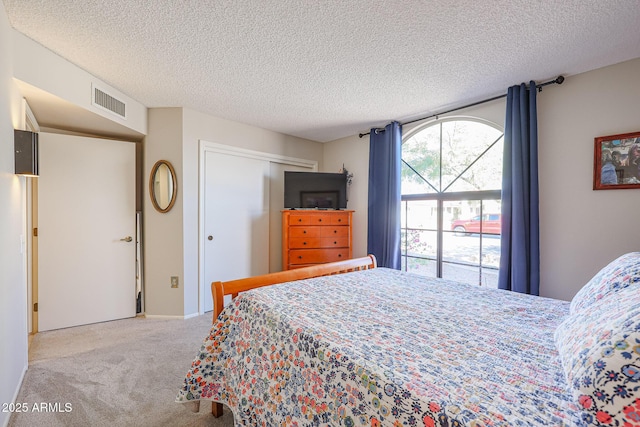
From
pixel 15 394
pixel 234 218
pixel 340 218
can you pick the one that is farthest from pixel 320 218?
pixel 15 394

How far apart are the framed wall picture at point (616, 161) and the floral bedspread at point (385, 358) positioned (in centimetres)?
122

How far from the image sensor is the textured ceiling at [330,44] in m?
1.53

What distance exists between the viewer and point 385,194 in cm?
345

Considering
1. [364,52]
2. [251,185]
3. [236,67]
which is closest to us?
[364,52]

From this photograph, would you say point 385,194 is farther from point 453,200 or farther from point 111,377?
point 111,377

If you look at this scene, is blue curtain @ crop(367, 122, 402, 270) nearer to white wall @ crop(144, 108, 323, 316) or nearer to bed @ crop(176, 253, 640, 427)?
bed @ crop(176, 253, 640, 427)

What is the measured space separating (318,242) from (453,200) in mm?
1687

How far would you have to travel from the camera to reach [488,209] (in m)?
2.80

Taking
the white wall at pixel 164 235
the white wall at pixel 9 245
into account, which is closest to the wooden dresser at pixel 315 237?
the white wall at pixel 164 235

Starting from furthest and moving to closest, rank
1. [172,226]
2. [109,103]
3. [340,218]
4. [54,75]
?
[340,218] < [172,226] < [109,103] < [54,75]

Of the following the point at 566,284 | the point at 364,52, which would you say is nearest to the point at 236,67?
the point at 364,52

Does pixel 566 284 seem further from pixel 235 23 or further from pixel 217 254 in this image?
pixel 217 254

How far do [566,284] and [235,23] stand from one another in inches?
123

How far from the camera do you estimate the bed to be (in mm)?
668
